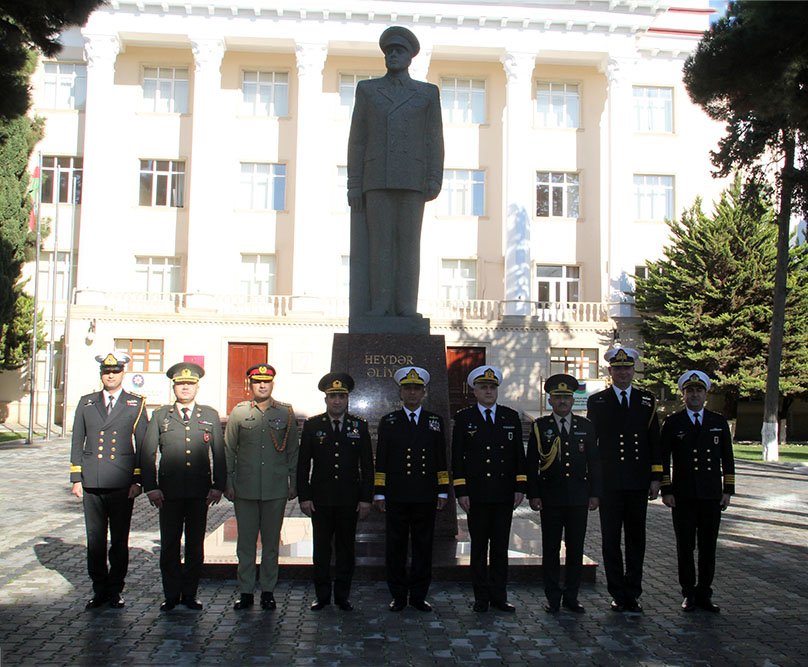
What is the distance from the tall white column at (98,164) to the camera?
1222 inches

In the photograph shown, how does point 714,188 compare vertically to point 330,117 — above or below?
below

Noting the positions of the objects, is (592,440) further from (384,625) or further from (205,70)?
(205,70)

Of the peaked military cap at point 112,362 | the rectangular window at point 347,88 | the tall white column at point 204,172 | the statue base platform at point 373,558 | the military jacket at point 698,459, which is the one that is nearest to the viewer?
the military jacket at point 698,459

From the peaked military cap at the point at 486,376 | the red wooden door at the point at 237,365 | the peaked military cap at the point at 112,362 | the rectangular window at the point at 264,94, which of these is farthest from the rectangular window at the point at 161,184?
the peaked military cap at the point at 486,376

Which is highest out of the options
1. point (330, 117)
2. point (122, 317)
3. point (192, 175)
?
point (330, 117)

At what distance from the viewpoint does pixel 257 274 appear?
3350cm

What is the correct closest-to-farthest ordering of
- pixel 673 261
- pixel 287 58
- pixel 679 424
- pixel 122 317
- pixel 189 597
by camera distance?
1. pixel 189 597
2. pixel 679 424
3. pixel 673 261
4. pixel 122 317
5. pixel 287 58

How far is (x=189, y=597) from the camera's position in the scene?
6355mm

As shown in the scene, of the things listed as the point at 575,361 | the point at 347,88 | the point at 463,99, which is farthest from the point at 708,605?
the point at 347,88

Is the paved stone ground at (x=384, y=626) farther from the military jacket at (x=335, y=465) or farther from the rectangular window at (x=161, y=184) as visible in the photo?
the rectangular window at (x=161, y=184)

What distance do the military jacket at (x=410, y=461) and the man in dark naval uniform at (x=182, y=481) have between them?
1.28 metres

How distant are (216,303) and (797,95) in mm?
26699

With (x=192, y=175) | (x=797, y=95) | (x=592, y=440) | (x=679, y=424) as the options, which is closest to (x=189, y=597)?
(x=592, y=440)

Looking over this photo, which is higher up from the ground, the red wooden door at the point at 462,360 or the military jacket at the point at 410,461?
the red wooden door at the point at 462,360
